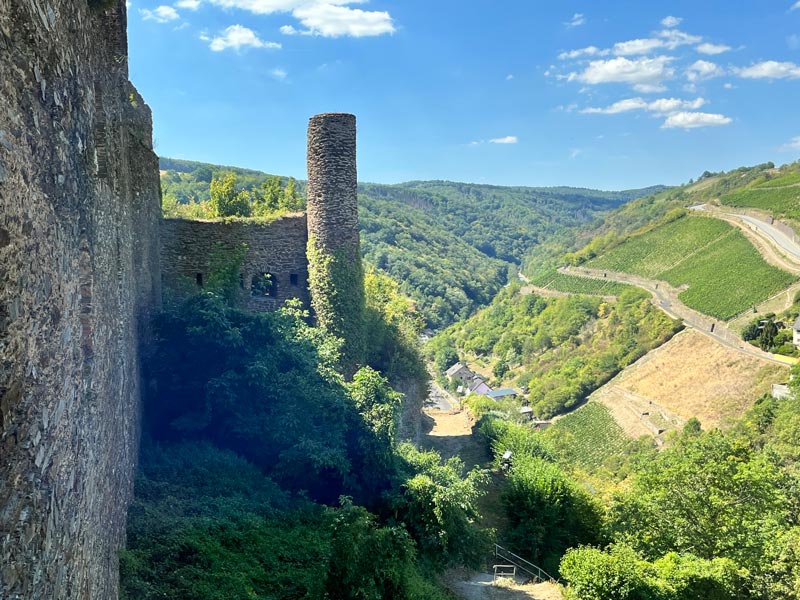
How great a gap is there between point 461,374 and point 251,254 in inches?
2695

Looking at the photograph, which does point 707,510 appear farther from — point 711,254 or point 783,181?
point 783,181

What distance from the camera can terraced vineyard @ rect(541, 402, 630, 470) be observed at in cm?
4441

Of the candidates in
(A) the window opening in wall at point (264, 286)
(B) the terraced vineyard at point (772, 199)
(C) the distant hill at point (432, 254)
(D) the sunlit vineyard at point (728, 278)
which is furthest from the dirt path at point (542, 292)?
(A) the window opening in wall at point (264, 286)

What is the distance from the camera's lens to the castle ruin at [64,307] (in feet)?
9.85

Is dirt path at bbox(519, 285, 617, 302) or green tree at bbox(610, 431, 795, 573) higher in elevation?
dirt path at bbox(519, 285, 617, 302)

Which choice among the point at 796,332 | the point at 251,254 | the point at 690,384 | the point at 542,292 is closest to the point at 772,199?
the point at 542,292

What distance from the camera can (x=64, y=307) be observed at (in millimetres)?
4344

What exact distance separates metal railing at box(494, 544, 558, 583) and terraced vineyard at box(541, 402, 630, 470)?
24514 millimetres

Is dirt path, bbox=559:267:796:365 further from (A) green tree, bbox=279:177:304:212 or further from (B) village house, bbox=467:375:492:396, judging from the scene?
(A) green tree, bbox=279:177:304:212

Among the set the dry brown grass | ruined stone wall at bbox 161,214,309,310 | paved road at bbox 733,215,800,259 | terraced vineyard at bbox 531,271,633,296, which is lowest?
the dry brown grass

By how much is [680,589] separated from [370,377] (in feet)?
29.7

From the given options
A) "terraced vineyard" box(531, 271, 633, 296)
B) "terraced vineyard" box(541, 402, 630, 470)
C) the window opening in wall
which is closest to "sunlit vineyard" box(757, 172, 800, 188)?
"terraced vineyard" box(531, 271, 633, 296)

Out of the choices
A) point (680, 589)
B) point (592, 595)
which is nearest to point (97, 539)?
point (592, 595)

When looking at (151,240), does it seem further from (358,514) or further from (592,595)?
(592,595)
